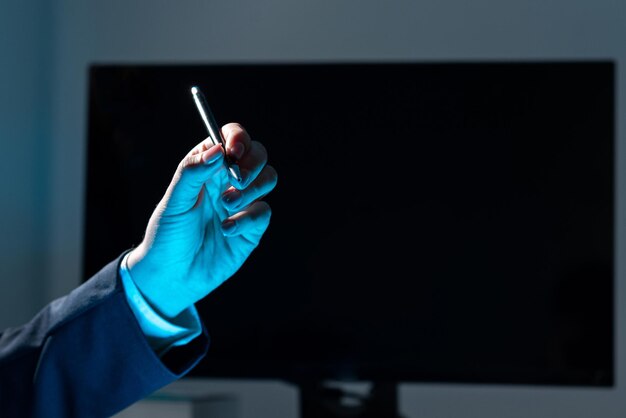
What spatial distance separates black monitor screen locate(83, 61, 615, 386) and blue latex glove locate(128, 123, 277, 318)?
2.26 ft

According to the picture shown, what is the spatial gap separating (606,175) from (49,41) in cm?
120

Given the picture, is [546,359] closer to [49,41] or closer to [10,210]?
[10,210]

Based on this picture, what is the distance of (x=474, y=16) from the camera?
1.81m

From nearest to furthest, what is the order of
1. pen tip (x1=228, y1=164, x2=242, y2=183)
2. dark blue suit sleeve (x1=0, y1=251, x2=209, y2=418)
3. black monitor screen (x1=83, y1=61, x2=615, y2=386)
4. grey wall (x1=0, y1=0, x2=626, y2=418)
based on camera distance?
pen tip (x1=228, y1=164, x2=242, y2=183) → dark blue suit sleeve (x1=0, y1=251, x2=209, y2=418) → black monitor screen (x1=83, y1=61, x2=615, y2=386) → grey wall (x1=0, y1=0, x2=626, y2=418)

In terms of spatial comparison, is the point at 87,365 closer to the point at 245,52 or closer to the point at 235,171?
the point at 235,171

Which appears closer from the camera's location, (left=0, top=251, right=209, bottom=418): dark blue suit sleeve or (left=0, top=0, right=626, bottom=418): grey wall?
(left=0, top=251, right=209, bottom=418): dark blue suit sleeve

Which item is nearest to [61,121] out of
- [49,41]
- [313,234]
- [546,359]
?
[49,41]

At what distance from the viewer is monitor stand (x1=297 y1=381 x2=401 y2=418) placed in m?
1.52

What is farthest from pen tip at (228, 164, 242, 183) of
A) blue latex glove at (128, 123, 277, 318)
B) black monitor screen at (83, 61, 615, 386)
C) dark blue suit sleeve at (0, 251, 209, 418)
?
black monitor screen at (83, 61, 615, 386)

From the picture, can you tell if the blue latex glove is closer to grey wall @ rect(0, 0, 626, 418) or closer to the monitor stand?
the monitor stand

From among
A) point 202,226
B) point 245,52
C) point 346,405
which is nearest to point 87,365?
point 202,226

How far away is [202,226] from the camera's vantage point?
829mm

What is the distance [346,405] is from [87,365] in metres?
0.78

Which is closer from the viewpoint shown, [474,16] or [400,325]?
[400,325]
